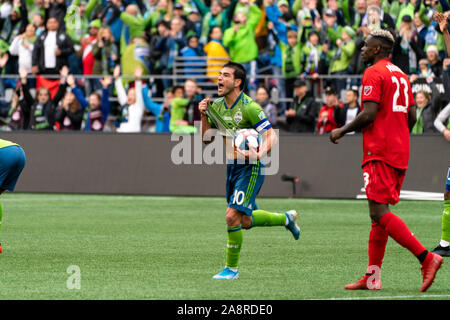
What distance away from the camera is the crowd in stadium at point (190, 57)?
22156 mm

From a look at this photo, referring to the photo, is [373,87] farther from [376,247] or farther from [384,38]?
[376,247]

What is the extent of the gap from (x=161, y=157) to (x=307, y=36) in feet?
15.0

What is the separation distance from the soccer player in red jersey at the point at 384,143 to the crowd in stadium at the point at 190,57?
1183 cm

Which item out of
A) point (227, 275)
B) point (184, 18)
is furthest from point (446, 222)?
point (184, 18)

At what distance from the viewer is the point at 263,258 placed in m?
12.4

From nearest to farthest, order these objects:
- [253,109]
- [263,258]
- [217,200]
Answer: [253,109] < [263,258] < [217,200]

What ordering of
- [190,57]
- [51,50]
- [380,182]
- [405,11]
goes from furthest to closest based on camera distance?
1. [51,50]
2. [190,57]
3. [405,11]
4. [380,182]

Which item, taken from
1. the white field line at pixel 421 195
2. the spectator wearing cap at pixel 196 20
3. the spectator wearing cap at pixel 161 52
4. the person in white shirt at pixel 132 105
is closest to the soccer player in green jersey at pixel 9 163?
the white field line at pixel 421 195

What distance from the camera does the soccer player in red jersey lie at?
9.23 meters

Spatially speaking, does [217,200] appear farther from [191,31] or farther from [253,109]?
[253,109]

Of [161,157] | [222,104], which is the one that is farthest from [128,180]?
[222,104]

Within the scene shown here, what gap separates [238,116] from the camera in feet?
34.9

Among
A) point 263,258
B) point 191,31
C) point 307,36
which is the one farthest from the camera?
point 191,31

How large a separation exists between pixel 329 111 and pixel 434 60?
2.52 m
